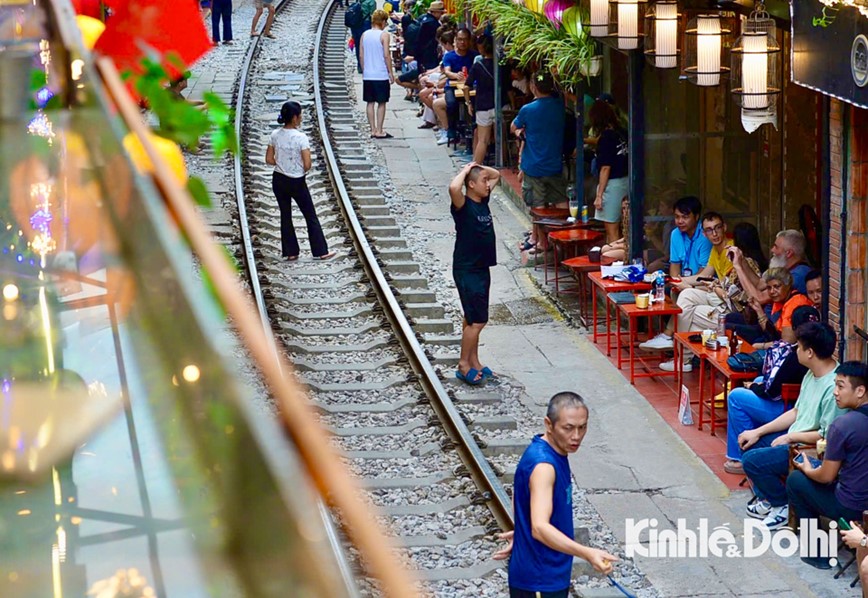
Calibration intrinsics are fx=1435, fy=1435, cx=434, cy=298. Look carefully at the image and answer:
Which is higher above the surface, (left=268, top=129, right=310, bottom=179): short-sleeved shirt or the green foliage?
the green foliage

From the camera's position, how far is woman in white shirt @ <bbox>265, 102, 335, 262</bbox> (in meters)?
14.9

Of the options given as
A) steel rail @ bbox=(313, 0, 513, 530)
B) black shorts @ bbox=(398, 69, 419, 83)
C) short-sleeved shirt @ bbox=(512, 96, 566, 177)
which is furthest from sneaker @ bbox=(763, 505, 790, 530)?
black shorts @ bbox=(398, 69, 419, 83)

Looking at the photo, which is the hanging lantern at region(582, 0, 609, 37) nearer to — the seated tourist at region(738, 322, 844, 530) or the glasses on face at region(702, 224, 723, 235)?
the glasses on face at region(702, 224, 723, 235)

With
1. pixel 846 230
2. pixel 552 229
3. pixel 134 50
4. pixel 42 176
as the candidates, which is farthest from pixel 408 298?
pixel 42 176

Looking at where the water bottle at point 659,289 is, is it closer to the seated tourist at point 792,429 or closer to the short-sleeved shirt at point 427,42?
the seated tourist at point 792,429

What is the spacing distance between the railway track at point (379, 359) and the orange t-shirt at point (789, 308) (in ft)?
6.67

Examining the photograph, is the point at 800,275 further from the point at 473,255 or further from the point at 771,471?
the point at 473,255

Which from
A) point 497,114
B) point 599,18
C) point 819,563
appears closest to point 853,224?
point 819,563

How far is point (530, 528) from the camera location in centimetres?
657

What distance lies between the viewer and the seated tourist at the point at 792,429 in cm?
873

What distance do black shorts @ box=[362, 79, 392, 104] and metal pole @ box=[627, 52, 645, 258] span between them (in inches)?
323

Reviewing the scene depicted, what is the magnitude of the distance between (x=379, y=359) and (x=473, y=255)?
1.55 metres

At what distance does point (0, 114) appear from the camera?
14.1 feet

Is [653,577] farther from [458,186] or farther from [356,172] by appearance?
[356,172]
